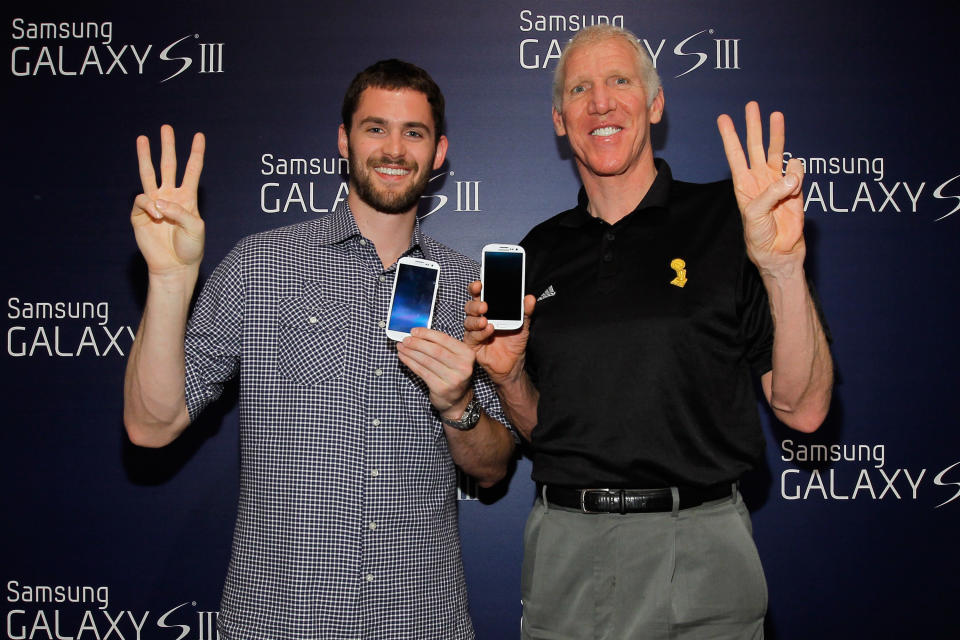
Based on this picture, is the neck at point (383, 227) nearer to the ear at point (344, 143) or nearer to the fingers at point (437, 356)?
the ear at point (344, 143)

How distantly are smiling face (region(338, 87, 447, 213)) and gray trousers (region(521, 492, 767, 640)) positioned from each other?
113 cm

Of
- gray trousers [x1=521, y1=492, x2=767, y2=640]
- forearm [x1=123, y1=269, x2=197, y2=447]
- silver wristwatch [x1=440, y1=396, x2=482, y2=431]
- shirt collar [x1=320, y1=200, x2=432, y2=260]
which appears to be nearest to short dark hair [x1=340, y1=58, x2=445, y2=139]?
shirt collar [x1=320, y1=200, x2=432, y2=260]

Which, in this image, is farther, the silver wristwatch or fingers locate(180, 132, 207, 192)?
the silver wristwatch

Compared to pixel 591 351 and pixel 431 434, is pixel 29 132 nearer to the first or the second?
pixel 431 434

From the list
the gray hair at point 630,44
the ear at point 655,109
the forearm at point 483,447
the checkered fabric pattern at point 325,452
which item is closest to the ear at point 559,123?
the gray hair at point 630,44

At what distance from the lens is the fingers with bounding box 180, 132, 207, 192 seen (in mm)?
1880

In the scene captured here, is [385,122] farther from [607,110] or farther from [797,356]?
[797,356]

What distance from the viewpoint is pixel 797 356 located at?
74.1 inches

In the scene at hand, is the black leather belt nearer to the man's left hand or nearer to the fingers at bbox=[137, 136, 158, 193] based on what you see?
the man's left hand

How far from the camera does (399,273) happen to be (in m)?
1.93

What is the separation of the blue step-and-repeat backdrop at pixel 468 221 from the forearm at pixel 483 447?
0.55 m

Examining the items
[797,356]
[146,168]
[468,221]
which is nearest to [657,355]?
[797,356]

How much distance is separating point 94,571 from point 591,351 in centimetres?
231

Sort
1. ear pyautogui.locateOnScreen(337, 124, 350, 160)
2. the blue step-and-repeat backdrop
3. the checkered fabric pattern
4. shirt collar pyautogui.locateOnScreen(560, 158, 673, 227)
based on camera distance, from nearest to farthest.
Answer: the checkered fabric pattern, shirt collar pyautogui.locateOnScreen(560, 158, 673, 227), ear pyautogui.locateOnScreen(337, 124, 350, 160), the blue step-and-repeat backdrop
